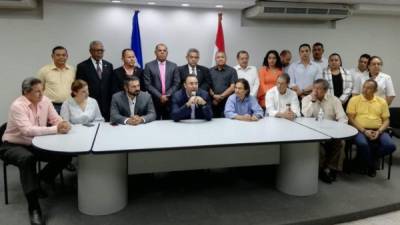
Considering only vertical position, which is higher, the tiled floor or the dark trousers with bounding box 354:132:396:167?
the dark trousers with bounding box 354:132:396:167

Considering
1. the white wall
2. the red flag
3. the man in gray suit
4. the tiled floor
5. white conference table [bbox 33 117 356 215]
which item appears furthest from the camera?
the red flag

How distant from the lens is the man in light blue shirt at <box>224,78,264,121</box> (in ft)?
13.6

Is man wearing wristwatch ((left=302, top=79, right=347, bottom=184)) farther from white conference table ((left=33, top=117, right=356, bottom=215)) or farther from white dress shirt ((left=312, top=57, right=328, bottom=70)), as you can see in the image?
white dress shirt ((left=312, top=57, right=328, bottom=70))

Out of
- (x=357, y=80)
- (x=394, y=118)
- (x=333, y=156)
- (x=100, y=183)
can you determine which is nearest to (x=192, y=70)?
(x=333, y=156)

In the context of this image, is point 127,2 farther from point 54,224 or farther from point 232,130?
point 54,224

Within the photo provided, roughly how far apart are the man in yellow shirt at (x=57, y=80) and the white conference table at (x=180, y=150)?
93cm

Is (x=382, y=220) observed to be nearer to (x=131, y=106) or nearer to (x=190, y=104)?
(x=190, y=104)

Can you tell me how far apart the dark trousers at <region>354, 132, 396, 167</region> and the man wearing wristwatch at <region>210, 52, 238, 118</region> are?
1716mm

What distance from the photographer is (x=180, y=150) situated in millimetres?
3412

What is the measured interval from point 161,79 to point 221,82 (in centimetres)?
83

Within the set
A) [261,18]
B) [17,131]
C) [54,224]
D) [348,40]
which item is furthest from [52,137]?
[348,40]

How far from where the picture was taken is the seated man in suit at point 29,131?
3014mm

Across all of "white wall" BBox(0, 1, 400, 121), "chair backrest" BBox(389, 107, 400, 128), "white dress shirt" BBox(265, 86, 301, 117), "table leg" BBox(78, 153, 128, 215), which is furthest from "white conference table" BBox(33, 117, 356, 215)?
"white wall" BBox(0, 1, 400, 121)

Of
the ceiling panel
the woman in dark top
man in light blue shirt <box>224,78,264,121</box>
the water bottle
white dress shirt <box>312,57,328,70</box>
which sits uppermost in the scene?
the ceiling panel
